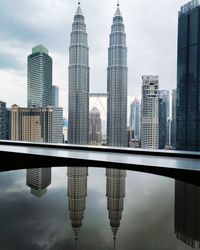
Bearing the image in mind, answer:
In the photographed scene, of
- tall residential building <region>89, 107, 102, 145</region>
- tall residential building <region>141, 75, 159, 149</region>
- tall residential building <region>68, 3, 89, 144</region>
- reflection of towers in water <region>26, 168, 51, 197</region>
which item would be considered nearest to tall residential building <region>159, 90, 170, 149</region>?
tall residential building <region>141, 75, 159, 149</region>

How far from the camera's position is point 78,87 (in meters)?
18.7

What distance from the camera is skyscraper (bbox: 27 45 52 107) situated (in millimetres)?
16672

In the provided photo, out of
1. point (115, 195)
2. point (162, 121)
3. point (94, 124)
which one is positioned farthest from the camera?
point (162, 121)

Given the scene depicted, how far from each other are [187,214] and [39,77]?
18.9 metres

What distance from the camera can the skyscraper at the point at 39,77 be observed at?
16.7m

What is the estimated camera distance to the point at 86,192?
1095 mm

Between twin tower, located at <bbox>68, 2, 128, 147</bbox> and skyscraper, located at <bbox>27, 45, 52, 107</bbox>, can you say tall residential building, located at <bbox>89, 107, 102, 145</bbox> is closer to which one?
twin tower, located at <bbox>68, 2, 128, 147</bbox>

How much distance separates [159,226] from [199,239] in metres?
0.14

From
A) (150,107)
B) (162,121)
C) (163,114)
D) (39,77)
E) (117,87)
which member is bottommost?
(162,121)

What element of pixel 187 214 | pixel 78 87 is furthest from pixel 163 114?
pixel 187 214

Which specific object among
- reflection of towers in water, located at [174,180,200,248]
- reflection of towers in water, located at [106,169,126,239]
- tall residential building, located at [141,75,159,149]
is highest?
tall residential building, located at [141,75,159,149]

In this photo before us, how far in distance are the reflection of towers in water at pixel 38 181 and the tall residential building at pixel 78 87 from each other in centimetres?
1292

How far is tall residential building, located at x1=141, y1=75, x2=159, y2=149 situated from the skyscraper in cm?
884

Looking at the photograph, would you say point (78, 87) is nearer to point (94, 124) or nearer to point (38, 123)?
point (94, 124)
